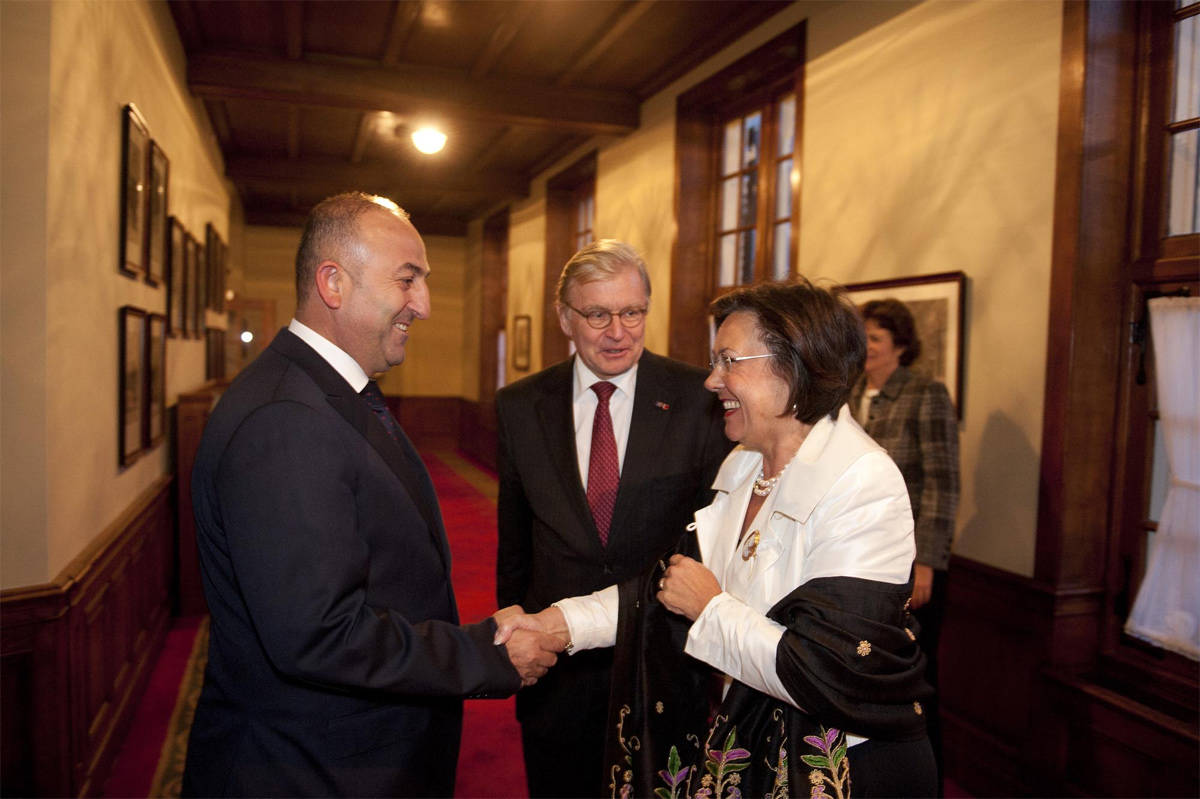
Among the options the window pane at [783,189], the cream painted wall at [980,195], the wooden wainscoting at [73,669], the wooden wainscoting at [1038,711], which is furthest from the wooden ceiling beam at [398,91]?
the wooden wainscoting at [1038,711]

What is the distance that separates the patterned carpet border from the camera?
3283 millimetres

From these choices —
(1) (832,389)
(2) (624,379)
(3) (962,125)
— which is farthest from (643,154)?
(1) (832,389)

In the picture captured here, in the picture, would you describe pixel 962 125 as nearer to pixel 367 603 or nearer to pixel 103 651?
pixel 367 603

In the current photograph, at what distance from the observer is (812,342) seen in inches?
67.7

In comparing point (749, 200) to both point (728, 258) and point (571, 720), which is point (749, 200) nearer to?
point (728, 258)

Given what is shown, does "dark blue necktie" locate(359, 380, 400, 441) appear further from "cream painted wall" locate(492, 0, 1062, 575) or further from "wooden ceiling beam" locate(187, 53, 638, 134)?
"wooden ceiling beam" locate(187, 53, 638, 134)

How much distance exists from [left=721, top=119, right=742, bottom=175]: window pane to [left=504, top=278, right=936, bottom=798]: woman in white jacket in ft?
14.8

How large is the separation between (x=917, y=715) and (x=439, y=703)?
998 millimetres

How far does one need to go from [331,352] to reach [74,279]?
192cm

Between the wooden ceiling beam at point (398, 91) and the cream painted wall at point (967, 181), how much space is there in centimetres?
257

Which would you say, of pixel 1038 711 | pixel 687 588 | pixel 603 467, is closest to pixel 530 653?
→ pixel 687 588

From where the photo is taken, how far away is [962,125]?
3566 mm

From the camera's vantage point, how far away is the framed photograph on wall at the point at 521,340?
1087 centimetres

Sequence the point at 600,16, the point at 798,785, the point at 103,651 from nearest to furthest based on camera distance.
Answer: the point at 798,785
the point at 103,651
the point at 600,16
